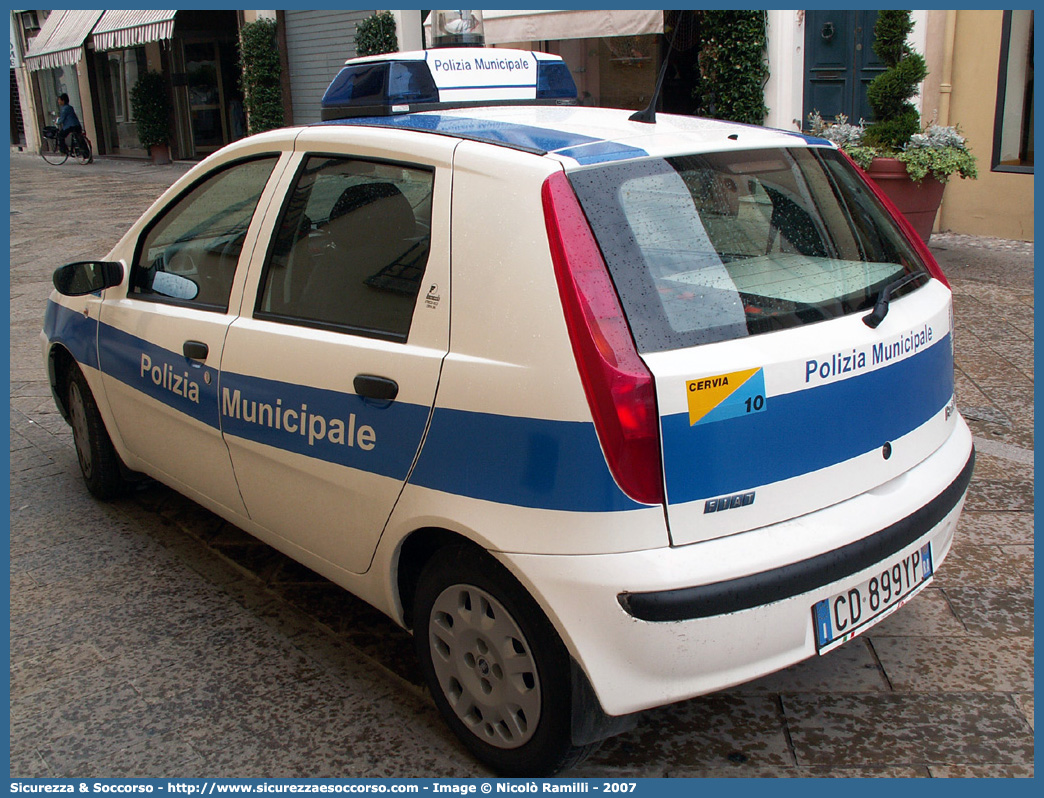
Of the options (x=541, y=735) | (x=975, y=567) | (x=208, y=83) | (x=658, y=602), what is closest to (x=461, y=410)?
(x=658, y=602)

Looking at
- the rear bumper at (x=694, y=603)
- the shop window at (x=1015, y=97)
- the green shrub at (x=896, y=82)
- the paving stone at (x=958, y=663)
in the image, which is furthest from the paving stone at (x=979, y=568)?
the shop window at (x=1015, y=97)

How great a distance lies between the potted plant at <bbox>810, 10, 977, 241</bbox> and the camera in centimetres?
834

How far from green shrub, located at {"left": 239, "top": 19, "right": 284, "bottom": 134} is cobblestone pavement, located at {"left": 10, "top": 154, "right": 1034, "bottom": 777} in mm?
15699

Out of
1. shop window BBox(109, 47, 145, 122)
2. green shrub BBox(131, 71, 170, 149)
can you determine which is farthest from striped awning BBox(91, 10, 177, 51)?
shop window BBox(109, 47, 145, 122)

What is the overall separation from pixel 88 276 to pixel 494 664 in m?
2.39

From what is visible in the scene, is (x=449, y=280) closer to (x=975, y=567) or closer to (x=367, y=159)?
(x=367, y=159)

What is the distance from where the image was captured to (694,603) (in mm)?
2123

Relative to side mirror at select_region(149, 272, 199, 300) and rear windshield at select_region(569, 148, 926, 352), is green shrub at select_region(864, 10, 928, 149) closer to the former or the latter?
rear windshield at select_region(569, 148, 926, 352)

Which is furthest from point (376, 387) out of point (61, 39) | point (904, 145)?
point (61, 39)

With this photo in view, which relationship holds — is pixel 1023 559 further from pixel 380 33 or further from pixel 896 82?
pixel 380 33

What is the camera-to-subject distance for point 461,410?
2340mm

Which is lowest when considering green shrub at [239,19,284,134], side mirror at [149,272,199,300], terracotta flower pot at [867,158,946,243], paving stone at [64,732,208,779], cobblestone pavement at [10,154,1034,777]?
paving stone at [64,732,208,779]

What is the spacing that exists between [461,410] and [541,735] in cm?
80

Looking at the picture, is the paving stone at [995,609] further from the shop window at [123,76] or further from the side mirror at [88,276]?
the shop window at [123,76]
